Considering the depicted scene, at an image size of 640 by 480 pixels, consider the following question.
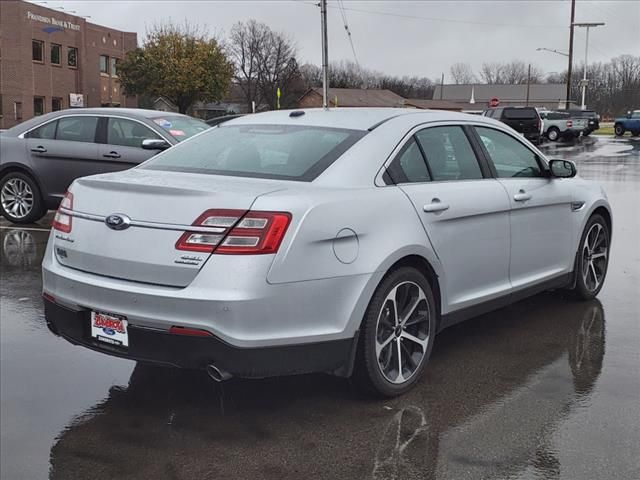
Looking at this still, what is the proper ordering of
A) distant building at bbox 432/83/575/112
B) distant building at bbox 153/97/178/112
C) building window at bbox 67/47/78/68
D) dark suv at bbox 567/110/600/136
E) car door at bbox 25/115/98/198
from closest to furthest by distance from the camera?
car door at bbox 25/115/98/198
dark suv at bbox 567/110/600/136
building window at bbox 67/47/78/68
distant building at bbox 153/97/178/112
distant building at bbox 432/83/575/112

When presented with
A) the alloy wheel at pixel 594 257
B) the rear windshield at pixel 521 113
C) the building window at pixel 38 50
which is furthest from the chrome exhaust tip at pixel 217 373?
the building window at pixel 38 50

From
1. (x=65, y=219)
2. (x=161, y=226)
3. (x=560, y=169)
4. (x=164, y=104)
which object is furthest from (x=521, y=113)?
(x=161, y=226)

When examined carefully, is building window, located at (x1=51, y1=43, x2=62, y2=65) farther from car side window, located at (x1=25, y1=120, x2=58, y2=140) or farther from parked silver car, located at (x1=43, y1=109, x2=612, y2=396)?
parked silver car, located at (x1=43, y1=109, x2=612, y2=396)

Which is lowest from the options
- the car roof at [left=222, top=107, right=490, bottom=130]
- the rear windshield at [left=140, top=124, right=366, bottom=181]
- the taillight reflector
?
the taillight reflector

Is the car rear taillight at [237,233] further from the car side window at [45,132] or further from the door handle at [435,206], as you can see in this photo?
the car side window at [45,132]

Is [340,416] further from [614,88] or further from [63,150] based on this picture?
[614,88]

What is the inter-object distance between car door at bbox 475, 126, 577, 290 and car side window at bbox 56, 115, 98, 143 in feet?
22.5

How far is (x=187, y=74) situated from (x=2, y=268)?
163 ft

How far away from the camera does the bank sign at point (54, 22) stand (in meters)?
49.4

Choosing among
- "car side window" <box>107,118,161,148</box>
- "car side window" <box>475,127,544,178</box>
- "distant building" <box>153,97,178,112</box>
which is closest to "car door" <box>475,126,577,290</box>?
"car side window" <box>475,127,544,178</box>

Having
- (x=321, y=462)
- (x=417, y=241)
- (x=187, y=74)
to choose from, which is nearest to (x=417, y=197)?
(x=417, y=241)

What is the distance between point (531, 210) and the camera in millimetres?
5488

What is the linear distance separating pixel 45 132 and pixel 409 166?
777cm

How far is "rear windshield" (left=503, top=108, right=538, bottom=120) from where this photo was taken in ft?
118
